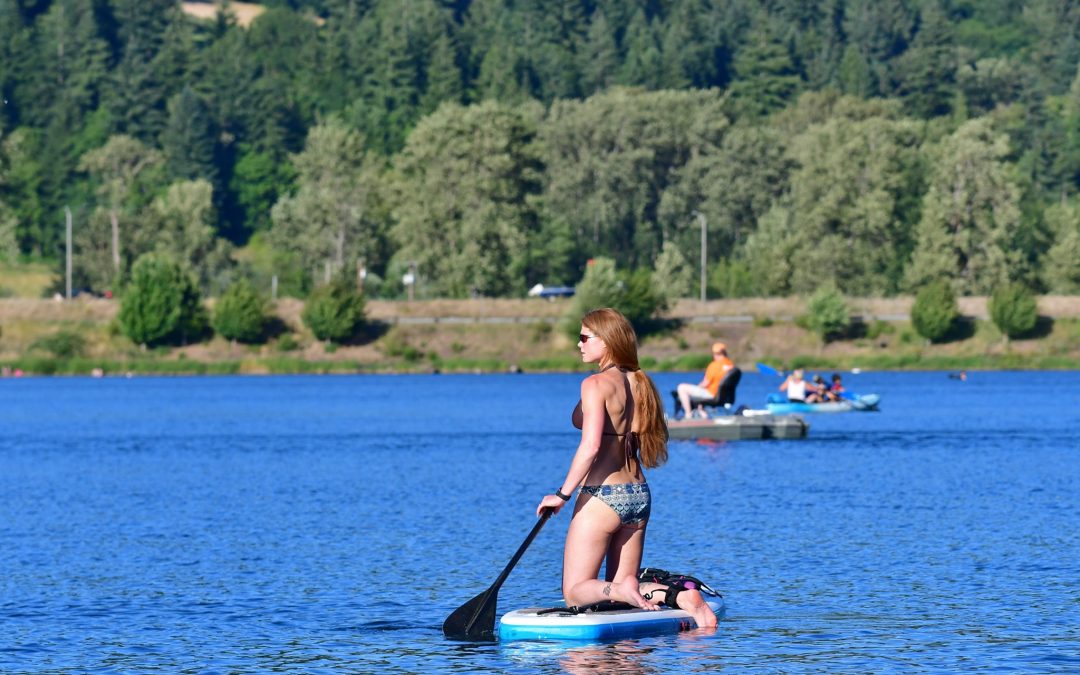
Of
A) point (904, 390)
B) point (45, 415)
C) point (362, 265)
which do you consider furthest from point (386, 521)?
point (362, 265)

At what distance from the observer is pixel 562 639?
19938 mm

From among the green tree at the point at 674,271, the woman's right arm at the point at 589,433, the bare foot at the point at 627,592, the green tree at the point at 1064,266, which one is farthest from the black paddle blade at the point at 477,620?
the green tree at the point at 1064,266

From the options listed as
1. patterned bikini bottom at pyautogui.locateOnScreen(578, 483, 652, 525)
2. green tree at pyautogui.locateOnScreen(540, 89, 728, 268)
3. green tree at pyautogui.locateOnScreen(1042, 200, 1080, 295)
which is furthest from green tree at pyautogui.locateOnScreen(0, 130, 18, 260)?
patterned bikini bottom at pyautogui.locateOnScreen(578, 483, 652, 525)

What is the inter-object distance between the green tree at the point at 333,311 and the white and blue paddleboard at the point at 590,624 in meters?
110

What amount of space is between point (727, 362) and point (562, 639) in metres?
30.5

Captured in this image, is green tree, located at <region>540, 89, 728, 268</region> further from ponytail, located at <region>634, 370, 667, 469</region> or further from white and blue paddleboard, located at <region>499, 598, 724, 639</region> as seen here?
ponytail, located at <region>634, 370, 667, 469</region>

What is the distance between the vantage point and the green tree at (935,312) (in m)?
124

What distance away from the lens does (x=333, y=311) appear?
12962 centimetres

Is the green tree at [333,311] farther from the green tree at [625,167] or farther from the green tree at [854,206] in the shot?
the green tree at [625,167]

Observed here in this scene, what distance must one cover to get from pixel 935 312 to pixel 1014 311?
16.6 ft

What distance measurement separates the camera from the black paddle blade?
828 inches

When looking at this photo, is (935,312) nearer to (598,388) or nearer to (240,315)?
(240,315)

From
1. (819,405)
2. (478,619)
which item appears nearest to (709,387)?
(819,405)

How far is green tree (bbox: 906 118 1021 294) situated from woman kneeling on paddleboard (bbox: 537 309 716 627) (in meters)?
120
